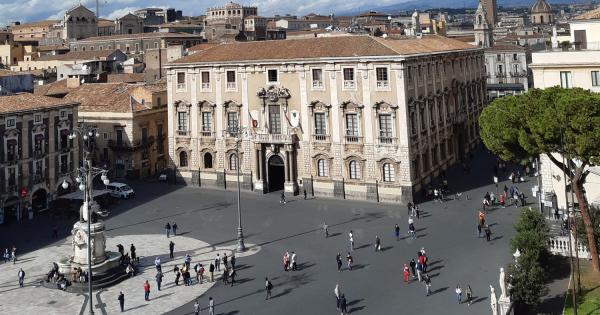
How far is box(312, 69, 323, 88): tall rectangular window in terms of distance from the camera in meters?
54.6

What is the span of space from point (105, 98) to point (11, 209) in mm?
19640

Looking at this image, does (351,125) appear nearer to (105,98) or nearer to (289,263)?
(289,263)

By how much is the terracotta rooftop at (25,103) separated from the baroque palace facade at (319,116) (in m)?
11.7

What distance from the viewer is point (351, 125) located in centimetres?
5375

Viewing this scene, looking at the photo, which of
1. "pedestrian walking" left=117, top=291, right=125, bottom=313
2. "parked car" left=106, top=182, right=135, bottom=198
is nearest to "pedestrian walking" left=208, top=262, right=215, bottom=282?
"pedestrian walking" left=117, top=291, right=125, bottom=313

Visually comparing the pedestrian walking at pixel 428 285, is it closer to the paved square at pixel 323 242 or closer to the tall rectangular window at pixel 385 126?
the paved square at pixel 323 242

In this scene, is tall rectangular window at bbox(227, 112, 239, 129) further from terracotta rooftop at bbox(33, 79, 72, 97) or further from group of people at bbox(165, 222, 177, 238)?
terracotta rooftop at bbox(33, 79, 72, 97)

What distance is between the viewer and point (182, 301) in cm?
3253

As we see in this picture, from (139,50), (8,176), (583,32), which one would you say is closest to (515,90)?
(583,32)

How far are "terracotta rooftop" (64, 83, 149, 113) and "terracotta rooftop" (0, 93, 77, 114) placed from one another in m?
8.86

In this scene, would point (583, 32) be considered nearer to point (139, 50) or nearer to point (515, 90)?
point (515, 90)

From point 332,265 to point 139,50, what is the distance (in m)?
103

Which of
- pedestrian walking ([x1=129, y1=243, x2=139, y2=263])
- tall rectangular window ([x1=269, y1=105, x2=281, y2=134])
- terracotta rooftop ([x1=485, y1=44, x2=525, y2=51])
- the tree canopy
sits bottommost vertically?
pedestrian walking ([x1=129, y1=243, x2=139, y2=263])

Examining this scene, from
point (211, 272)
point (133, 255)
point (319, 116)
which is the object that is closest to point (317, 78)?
point (319, 116)
